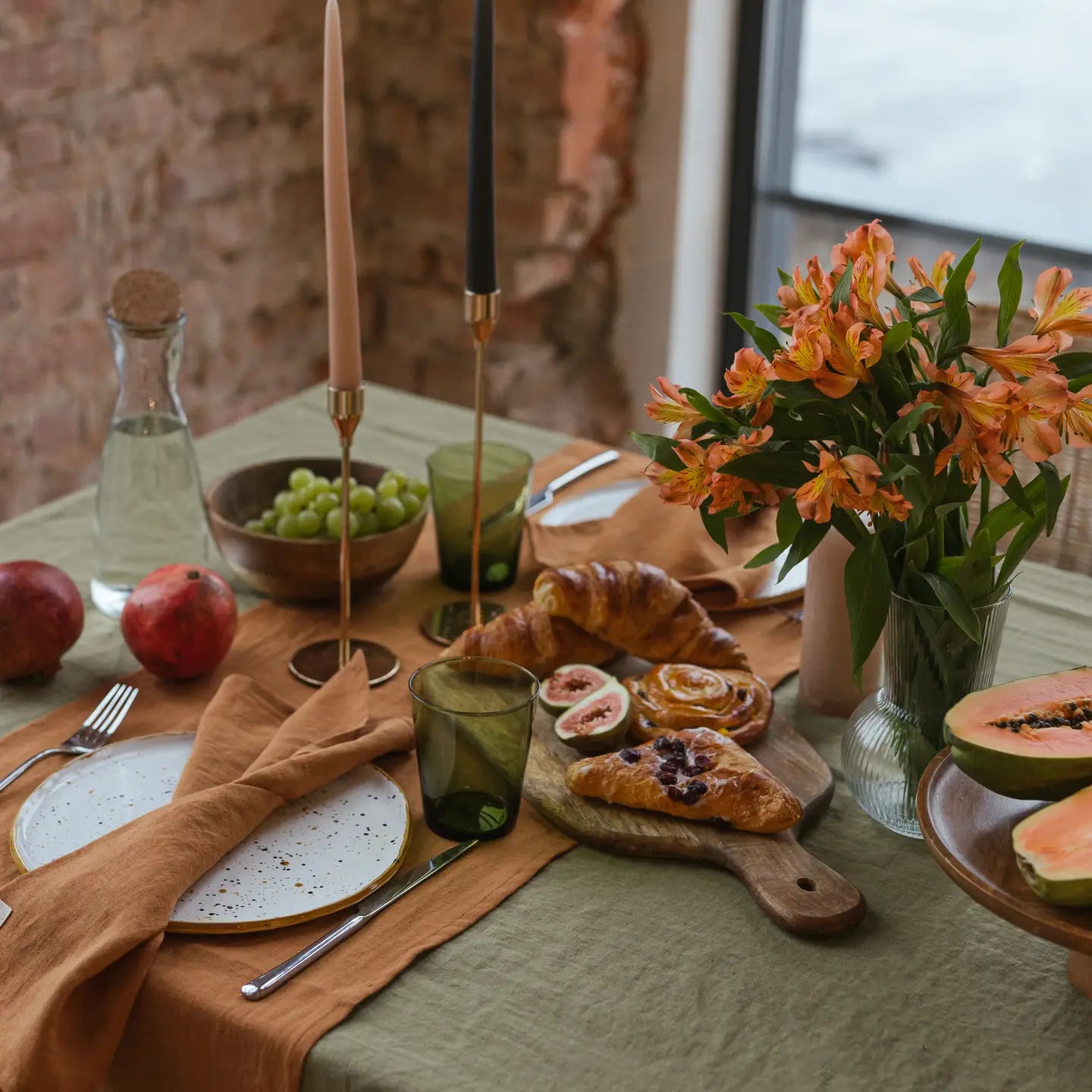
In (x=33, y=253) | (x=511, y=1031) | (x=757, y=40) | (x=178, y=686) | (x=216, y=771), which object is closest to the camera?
(x=511, y=1031)

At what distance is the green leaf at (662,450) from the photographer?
98 cm

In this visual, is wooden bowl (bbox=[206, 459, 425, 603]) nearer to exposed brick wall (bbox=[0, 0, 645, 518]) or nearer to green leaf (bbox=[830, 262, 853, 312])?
green leaf (bbox=[830, 262, 853, 312])

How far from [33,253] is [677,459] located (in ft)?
5.38

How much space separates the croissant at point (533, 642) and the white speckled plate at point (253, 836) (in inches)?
6.5

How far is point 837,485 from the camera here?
88cm

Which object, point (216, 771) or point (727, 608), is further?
point (727, 608)

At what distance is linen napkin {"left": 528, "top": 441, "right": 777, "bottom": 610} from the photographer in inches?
53.5

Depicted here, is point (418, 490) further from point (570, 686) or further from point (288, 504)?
point (570, 686)

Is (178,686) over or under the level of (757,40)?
under

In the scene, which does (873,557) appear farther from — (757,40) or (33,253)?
(757,40)

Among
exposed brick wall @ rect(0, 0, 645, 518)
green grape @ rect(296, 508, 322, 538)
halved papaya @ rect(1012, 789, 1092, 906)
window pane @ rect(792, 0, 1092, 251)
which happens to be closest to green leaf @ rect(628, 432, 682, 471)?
halved papaya @ rect(1012, 789, 1092, 906)

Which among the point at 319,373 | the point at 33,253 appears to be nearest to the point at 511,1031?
the point at 33,253

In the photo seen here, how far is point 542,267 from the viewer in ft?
8.88

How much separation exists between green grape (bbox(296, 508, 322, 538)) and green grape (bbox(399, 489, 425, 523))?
0.30 feet
